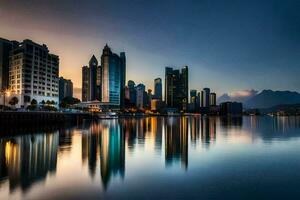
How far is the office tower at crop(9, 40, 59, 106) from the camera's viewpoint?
518 feet

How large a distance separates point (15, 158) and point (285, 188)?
2579 cm

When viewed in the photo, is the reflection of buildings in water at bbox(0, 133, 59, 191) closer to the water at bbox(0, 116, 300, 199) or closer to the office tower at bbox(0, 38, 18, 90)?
the water at bbox(0, 116, 300, 199)

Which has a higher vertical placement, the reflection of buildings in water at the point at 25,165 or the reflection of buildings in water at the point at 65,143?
the reflection of buildings in water at the point at 25,165

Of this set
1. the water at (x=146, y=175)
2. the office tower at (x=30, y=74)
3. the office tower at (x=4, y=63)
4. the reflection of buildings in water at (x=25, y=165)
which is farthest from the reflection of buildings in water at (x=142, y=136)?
the office tower at (x=4, y=63)

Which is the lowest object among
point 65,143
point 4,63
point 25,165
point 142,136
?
point 142,136

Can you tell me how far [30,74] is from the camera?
163125mm

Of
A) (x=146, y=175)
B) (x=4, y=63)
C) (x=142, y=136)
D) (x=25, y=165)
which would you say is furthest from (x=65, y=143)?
(x=4, y=63)

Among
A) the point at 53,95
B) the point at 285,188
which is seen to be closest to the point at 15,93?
the point at 53,95

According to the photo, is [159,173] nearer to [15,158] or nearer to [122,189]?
[122,189]

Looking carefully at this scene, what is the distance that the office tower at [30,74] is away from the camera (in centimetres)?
15788

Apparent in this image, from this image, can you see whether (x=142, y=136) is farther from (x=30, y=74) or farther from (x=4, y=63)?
(x=4, y=63)

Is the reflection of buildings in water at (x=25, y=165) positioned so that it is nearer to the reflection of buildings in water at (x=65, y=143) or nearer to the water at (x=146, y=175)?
the water at (x=146, y=175)

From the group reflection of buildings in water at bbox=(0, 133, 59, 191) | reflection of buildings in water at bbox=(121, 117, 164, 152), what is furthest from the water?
reflection of buildings in water at bbox=(121, 117, 164, 152)

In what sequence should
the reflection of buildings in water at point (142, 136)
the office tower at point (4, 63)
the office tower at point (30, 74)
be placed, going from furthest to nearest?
the office tower at point (4, 63) < the office tower at point (30, 74) < the reflection of buildings in water at point (142, 136)
